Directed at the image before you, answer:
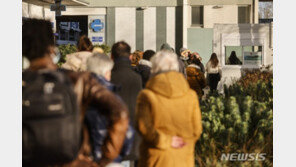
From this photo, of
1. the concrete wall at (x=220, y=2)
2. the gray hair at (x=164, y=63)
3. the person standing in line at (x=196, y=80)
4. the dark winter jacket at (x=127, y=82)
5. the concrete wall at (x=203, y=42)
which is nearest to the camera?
the gray hair at (x=164, y=63)

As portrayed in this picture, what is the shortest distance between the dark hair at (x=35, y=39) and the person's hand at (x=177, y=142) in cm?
173

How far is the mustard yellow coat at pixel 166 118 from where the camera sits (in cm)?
423

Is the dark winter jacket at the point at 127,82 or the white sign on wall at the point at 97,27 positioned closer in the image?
the dark winter jacket at the point at 127,82

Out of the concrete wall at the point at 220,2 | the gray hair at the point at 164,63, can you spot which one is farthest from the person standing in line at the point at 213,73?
the concrete wall at the point at 220,2

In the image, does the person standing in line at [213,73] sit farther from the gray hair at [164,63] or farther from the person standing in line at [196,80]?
the gray hair at [164,63]

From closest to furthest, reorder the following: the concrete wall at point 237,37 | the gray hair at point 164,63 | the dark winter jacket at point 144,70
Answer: the gray hair at point 164,63
the dark winter jacket at point 144,70
the concrete wall at point 237,37

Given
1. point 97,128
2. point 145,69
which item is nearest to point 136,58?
point 145,69

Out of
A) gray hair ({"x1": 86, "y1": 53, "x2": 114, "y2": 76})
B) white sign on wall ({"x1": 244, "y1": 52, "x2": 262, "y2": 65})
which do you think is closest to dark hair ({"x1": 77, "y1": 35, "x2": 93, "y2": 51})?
gray hair ({"x1": 86, "y1": 53, "x2": 114, "y2": 76})

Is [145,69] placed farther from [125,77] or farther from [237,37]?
[237,37]

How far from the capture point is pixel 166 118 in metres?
4.25

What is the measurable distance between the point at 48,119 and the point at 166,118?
1.69 meters

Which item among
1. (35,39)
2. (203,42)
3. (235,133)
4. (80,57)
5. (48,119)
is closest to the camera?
(48,119)

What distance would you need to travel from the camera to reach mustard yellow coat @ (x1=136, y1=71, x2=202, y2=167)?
13.9 ft

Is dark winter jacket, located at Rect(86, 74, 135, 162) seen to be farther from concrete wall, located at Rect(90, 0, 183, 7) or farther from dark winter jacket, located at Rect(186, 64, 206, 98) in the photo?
concrete wall, located at Rect(90, 0, 183, 7)
